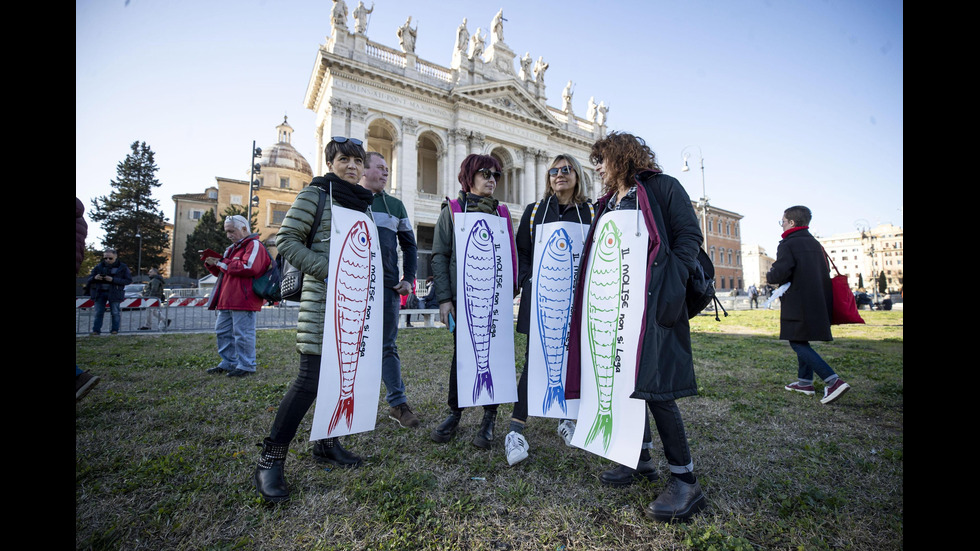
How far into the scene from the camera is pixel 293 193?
135 ft

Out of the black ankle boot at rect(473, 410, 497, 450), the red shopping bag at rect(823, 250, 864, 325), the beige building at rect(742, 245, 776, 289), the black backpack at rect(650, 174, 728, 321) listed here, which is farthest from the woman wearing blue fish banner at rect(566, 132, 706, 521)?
the beige building at rect(742, 245, 776, 289)

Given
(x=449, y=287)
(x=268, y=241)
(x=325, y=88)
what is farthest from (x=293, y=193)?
(x=449, y=287)

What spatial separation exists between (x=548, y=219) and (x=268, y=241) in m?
38.0

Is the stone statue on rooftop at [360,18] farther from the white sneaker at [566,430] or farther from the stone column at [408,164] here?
the white sneaker at [566,430]

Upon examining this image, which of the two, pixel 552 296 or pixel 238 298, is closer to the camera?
pixel 552 296

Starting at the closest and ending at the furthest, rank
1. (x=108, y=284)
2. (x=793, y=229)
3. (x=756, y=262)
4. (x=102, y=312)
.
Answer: (x=793, y=229) < (x=108, y=284) < (x=102, y=312) < (x=756, y=262)

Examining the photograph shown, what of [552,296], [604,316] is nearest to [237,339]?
[552,296]

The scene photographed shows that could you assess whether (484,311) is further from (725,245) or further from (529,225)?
(725,245)

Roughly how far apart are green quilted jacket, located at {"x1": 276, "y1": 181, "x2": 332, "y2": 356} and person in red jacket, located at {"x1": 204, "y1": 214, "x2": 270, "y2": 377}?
3.40m

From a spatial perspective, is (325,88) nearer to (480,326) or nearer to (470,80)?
(470,80)

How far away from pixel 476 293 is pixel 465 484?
132cm

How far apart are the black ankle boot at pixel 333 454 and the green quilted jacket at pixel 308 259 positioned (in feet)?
2.37

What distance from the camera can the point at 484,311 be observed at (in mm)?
3084

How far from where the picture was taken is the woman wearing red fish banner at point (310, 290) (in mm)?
2141
